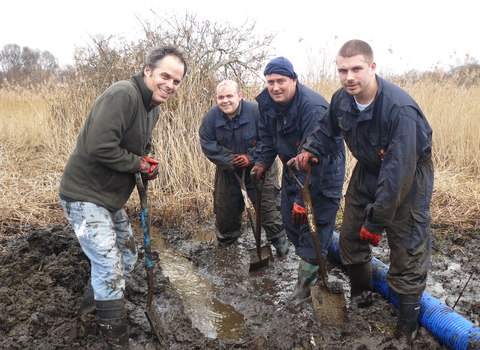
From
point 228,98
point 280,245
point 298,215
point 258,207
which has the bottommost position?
point 280,245

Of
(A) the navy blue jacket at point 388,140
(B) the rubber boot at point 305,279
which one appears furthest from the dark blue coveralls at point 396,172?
(B) the rubber boot at point 305,279

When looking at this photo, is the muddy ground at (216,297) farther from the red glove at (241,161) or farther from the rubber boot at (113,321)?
the red glove at (241,161)

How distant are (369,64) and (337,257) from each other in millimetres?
2556

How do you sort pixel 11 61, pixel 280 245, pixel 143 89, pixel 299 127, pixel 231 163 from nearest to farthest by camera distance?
1. pixel 143 89
2. pixel 299 127
3. pixel 231 163
4. pixel 280 245
5. pixel 11 61

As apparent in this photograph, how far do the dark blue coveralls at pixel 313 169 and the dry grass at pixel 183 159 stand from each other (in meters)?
2.56

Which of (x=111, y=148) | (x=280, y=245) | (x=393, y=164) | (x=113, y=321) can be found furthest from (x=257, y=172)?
(x=113, y=321)

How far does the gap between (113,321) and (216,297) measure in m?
1.48

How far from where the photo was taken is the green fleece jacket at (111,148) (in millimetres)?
2619

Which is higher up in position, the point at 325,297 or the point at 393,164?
the point at 393,164

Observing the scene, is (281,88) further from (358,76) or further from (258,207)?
(258,207)

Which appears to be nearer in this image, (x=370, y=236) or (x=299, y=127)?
(x=370, y=236)

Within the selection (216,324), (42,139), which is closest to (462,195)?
(216,324)

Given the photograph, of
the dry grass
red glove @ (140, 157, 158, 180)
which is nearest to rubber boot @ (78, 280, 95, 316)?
red glove @ (140, 157, 158, 180)

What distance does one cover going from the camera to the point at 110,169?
2828 mm
